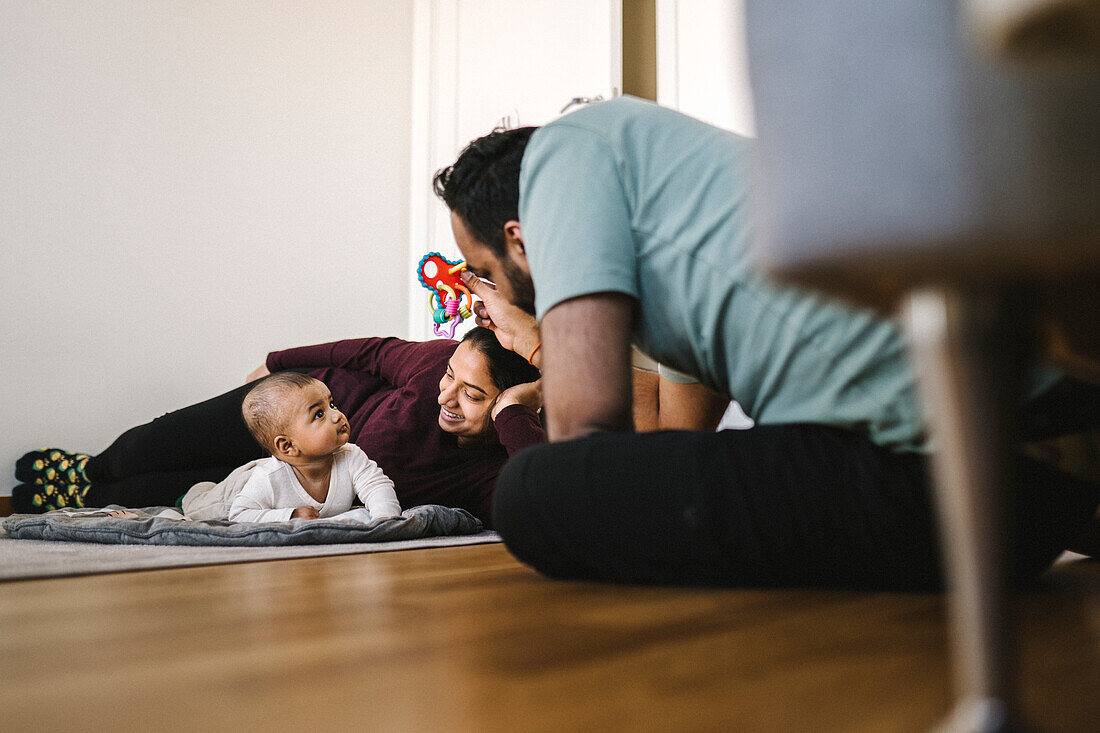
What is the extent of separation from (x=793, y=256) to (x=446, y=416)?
5.47ft

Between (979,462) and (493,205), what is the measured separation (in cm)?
82

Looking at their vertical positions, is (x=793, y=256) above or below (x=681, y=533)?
above

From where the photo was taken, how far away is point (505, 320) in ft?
5.80

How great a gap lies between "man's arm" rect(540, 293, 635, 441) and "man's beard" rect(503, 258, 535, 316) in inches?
9.2

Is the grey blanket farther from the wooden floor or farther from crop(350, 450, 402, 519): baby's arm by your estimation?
the wooden floor

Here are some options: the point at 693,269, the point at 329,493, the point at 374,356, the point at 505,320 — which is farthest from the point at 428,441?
the point at 693,269

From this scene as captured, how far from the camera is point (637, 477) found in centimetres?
77

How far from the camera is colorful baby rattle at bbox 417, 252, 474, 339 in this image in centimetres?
305

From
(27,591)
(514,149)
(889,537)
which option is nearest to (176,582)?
(27,591)

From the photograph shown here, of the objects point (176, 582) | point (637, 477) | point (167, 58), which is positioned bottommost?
point (176, 582)

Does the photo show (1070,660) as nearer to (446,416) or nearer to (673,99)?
(446,416)

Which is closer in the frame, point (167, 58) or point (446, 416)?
point (446, 416)

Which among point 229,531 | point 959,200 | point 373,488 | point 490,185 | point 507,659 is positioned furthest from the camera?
point 373,488

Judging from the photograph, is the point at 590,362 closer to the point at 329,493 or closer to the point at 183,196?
the point at 329,493
